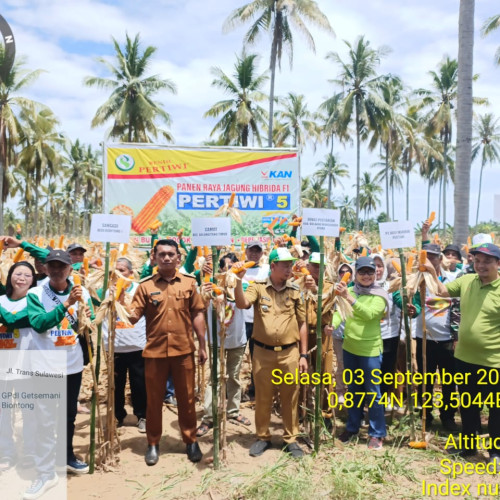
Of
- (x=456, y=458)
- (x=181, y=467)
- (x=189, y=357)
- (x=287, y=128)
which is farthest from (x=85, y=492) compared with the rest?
(x=287, y=128)

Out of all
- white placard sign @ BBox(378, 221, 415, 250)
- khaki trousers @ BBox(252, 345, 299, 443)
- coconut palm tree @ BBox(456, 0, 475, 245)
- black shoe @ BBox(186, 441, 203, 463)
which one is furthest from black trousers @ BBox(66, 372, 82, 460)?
coconut palm tree @ BBox(456, 0, 475, 245)

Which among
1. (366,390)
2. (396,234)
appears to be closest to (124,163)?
(396,234)

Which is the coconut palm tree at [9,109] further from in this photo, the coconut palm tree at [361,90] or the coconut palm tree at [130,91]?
the coconut palm tree at [361,90]

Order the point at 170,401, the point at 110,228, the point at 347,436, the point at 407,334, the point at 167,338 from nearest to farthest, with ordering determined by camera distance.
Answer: the point at 110,228, the point at 167,338, the point at 407,334, the point at 347,436, the point at 170,401

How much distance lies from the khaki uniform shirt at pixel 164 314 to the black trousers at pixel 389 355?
209 cm

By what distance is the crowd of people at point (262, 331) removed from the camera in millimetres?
3434

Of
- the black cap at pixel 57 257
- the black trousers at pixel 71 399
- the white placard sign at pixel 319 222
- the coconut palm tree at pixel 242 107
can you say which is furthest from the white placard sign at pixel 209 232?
the coconut palm tree at pixel 242 107

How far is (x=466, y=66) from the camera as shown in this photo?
781cm

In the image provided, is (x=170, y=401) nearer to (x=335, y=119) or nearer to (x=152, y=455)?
(x=152, y=455)

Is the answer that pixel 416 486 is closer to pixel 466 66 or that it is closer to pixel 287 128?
pixel 466 66

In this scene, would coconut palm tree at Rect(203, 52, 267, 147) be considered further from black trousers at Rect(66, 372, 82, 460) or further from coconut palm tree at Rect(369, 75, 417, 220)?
black trousers at Rect(66, 372, 82, 460)

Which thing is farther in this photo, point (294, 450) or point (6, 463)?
point (294, 450)

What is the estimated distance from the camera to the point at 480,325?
3.67m

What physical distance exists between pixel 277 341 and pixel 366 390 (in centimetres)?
101
